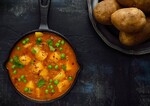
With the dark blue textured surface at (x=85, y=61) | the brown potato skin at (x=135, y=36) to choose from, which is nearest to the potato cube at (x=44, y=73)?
the dark blue textured surface at (x=85, y=61)

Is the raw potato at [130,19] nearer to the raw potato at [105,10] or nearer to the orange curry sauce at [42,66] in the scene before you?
the raw potato at [105,10]

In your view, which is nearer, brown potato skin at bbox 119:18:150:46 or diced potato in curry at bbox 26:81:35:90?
brown potato skin at bbox 119:18:150:46

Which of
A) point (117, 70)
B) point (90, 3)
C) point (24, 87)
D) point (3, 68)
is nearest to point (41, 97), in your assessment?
point (24, 87)

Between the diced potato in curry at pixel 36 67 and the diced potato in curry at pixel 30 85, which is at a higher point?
the diced potato in curry at pixel 36 67

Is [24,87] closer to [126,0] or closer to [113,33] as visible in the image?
[113,33]

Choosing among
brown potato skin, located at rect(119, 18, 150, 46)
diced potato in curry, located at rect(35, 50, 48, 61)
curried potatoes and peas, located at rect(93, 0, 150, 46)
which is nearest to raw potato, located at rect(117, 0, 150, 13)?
curried potatoes and peas, located at rect(93, 0, 150, 46)

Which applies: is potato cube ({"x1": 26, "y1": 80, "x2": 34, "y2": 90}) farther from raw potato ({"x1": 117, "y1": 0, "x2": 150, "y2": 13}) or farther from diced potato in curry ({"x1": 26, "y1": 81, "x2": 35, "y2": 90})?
raw potato ({"x1": 117, "y1": 0, "x2": 150, "y2": 13})
